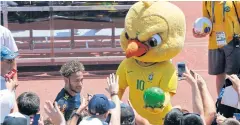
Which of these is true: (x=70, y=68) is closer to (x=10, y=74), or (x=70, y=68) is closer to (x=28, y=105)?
(x=10, y=74)

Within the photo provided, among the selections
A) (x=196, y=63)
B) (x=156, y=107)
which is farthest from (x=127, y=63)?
(x=196, y=63)

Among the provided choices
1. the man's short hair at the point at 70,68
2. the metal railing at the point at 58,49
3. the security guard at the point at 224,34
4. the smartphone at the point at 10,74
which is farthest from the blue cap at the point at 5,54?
the metal railing at the point at 58,49

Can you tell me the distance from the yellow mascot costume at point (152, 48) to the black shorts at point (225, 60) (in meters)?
1.59

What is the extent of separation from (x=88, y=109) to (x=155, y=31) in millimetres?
1706

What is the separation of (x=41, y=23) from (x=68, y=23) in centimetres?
46

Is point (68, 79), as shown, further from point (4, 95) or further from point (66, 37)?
point (66, 37)

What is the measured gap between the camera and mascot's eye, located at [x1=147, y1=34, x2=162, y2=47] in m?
5.84

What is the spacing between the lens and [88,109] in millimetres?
4355

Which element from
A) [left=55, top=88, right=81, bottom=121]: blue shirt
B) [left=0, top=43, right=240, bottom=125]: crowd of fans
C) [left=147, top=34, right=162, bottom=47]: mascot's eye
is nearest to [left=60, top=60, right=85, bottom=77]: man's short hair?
[left=0, top=43, right=240, bottom=125]: crowd of fans

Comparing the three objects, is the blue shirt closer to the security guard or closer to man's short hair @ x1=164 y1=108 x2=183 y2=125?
man's short hair @ x1=164 y1=108 x2=183 y2=125

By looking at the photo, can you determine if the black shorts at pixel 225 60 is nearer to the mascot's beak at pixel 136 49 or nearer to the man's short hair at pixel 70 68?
the mascot's beak at pixel 136 49

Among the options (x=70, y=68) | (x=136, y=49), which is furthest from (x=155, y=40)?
(x=70, y=68)

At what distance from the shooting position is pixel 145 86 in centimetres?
583

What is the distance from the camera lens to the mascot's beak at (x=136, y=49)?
18.8 feet
